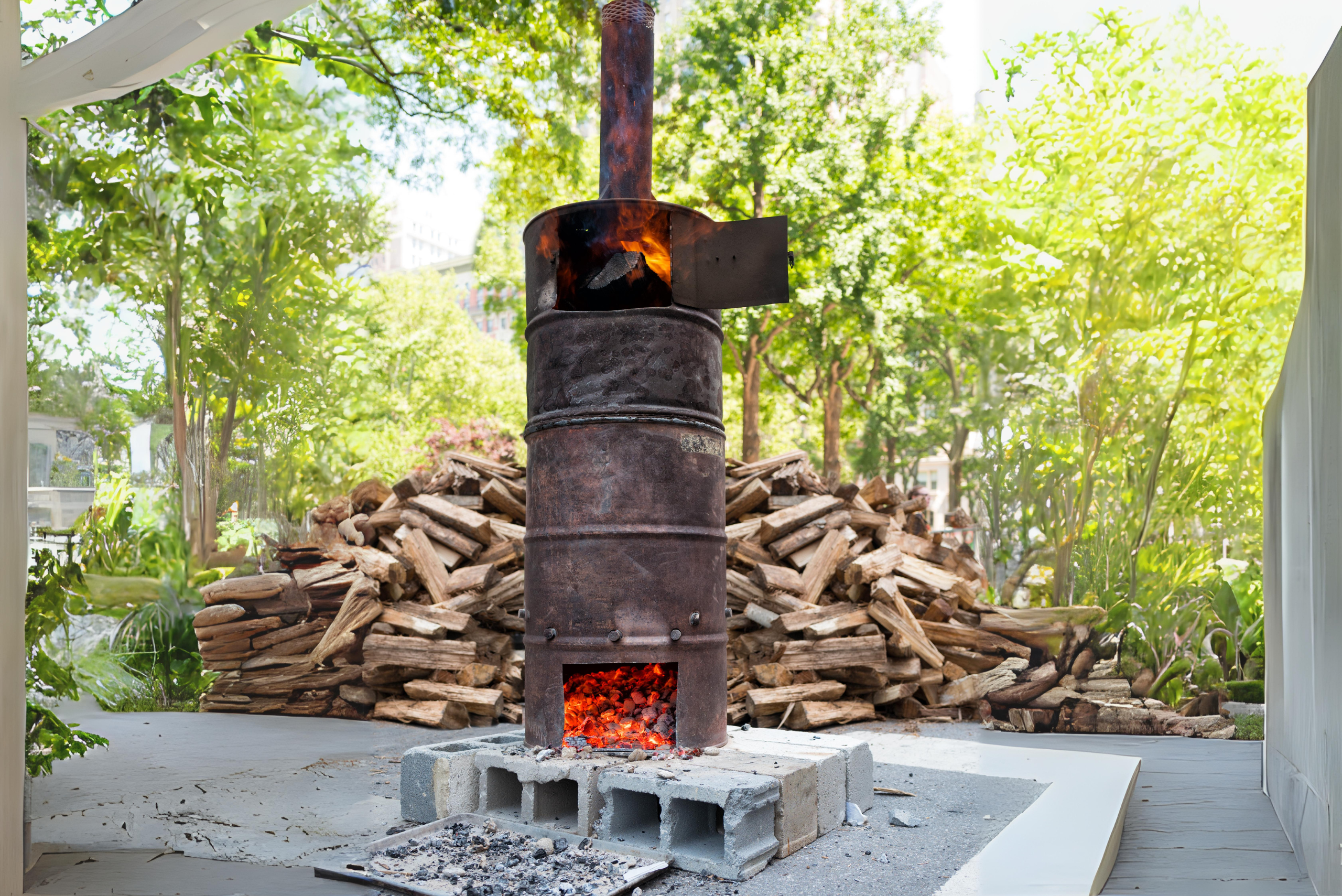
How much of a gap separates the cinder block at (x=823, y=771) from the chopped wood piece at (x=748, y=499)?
4306mm

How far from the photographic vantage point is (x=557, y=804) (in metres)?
4.32

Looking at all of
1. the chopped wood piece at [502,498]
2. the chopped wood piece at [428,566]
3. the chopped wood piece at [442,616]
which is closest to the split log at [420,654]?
the chopped wood piece at [442,616]

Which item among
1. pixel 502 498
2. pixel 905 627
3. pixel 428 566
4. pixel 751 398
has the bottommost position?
pixel 905 627

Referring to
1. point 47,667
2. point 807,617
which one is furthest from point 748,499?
point 47,667

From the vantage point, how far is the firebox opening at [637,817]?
13.1 ft

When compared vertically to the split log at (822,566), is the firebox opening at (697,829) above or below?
below

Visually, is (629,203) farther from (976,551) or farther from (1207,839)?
(976,551)

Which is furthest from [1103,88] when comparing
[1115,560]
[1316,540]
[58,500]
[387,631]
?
[58,500]

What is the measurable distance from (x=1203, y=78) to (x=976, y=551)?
4.59m

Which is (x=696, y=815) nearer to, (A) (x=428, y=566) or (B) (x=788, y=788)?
(B) (x=788, y=788)

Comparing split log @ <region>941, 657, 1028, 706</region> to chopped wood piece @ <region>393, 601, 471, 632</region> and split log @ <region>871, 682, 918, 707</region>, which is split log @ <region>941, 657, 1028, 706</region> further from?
chopped wood piece @ <region>393, 601, 471, 632</region>

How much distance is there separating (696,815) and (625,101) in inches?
131

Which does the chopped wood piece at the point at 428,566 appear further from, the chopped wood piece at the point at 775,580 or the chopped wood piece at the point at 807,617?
the chopped wood piece at the point at 807,617

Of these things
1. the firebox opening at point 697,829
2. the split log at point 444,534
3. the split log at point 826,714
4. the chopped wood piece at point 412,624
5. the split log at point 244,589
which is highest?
the split log at point 444,534
